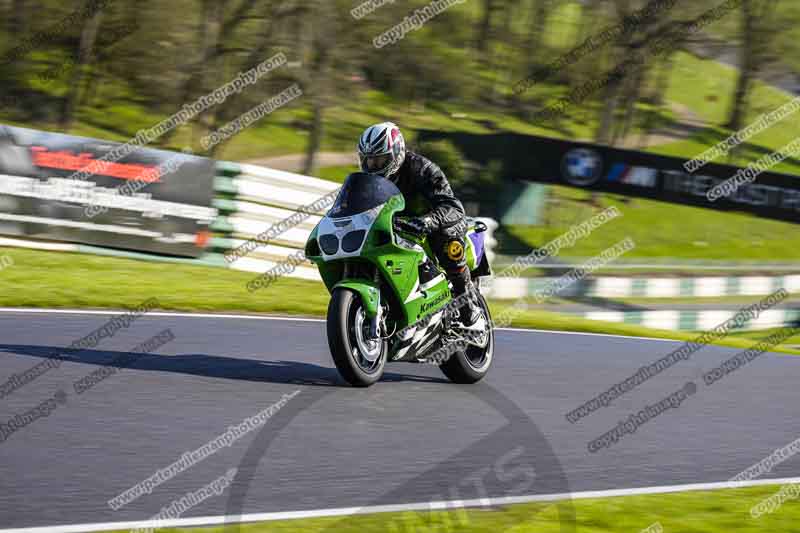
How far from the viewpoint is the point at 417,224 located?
7.49m

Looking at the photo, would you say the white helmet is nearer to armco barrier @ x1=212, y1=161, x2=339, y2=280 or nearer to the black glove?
the black glove

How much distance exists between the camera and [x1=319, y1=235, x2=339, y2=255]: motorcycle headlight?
23.8 feet

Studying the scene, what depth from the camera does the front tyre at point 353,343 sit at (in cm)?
698

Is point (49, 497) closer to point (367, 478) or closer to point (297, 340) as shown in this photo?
point (367, 478)

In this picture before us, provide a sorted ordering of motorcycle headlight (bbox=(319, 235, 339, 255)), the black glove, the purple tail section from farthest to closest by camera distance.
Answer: the purple tail section < the black glove < motorcycle headlight (bbox=(319, 235, 339, 255))

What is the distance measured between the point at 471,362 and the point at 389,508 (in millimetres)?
3457

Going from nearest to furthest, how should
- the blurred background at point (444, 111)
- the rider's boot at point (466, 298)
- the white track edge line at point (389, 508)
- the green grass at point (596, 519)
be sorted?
the white track edge line at point (389, 508) < the green grass at point (596, 519) < the rider's boot at point (466, 298) < the blurred background at point (444, 111)

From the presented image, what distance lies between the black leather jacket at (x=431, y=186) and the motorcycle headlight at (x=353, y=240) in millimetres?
620

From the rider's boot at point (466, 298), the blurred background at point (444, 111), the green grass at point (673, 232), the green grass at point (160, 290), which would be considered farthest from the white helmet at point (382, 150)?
the green grass at point (673, 232)

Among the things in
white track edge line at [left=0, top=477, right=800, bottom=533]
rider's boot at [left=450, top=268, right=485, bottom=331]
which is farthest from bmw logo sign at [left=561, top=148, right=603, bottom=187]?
white track edge line at [left=0, top=477, right=800, bottom=533]

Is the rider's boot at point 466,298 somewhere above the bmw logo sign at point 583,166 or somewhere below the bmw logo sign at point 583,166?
above

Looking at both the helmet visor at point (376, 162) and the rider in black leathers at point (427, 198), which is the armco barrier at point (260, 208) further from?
the helmet visor at point (376, 162)

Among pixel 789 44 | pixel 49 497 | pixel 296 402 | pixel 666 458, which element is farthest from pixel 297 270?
pixel 789 44

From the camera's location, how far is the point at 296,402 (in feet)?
23.1
